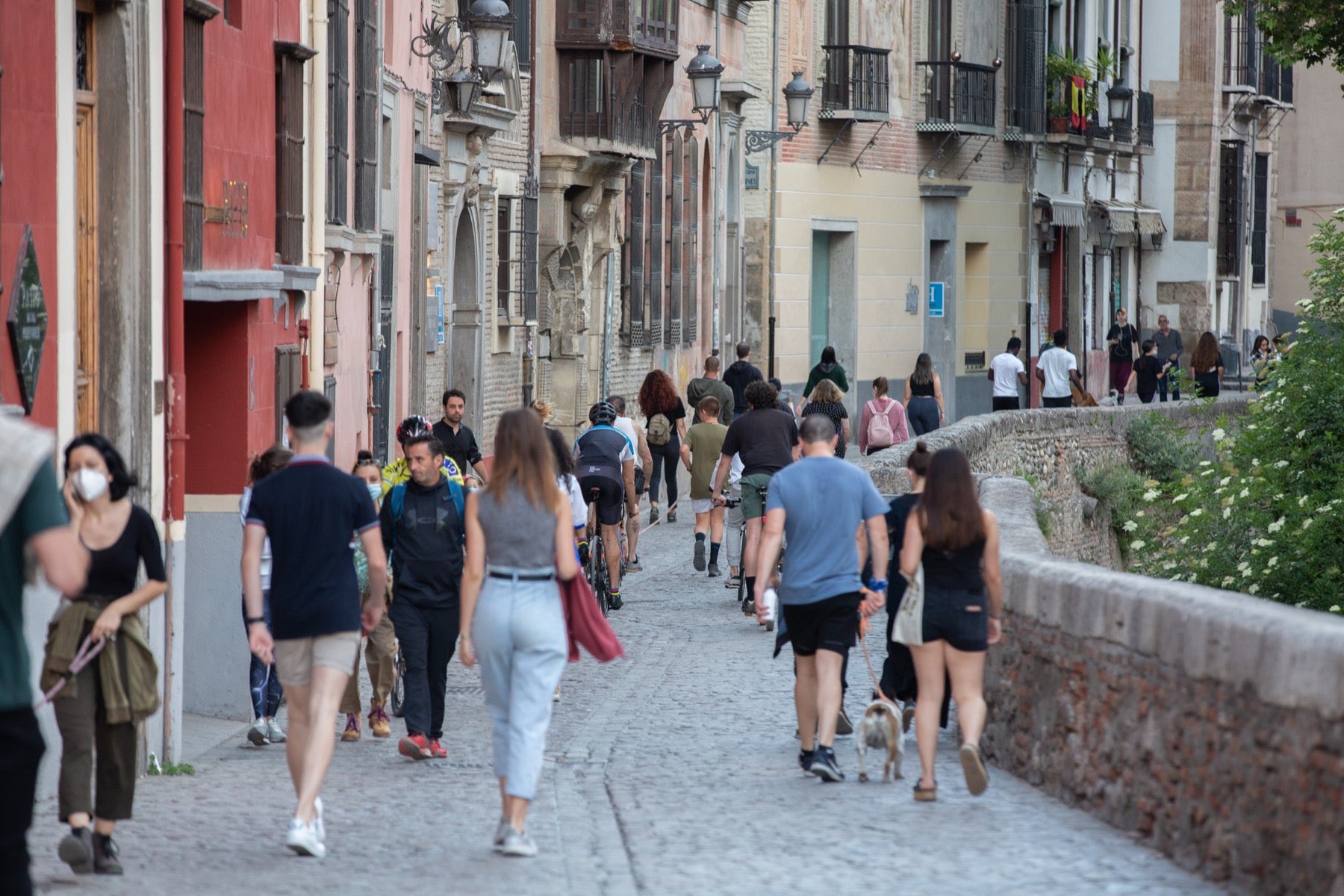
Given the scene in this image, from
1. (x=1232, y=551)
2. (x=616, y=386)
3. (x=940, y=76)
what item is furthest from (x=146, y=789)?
(x=940, y=76)

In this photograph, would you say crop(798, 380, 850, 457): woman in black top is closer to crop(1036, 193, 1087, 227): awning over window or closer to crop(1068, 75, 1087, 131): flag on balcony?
crop(1036, 193, 1087, 227): awning over window

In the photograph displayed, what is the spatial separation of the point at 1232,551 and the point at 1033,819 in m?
9.66

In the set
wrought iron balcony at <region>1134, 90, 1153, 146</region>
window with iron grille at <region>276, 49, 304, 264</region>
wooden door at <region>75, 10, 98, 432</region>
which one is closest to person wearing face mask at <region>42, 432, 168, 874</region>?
wooden door at <region>75, 10, 98, 432</region>

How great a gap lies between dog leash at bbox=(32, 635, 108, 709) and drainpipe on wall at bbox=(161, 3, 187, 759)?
3.01 metres

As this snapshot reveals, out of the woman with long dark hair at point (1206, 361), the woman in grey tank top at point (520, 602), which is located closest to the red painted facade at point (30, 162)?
the woman in grey tank top at point (520, 602)

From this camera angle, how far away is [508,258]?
2489cm

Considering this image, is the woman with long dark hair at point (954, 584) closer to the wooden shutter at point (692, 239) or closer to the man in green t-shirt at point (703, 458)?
the man in green t-shirt at point (703, 458)

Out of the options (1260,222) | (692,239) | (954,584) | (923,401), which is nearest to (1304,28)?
(923,401)

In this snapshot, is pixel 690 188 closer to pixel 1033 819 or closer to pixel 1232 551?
pixel 1232 551

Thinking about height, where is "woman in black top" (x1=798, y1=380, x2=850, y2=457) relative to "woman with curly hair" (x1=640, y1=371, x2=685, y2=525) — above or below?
above

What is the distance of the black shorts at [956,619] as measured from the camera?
8.77 m

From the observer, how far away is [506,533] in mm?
7902

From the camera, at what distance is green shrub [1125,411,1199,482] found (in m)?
29.5

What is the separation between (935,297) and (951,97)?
356 centimetres
